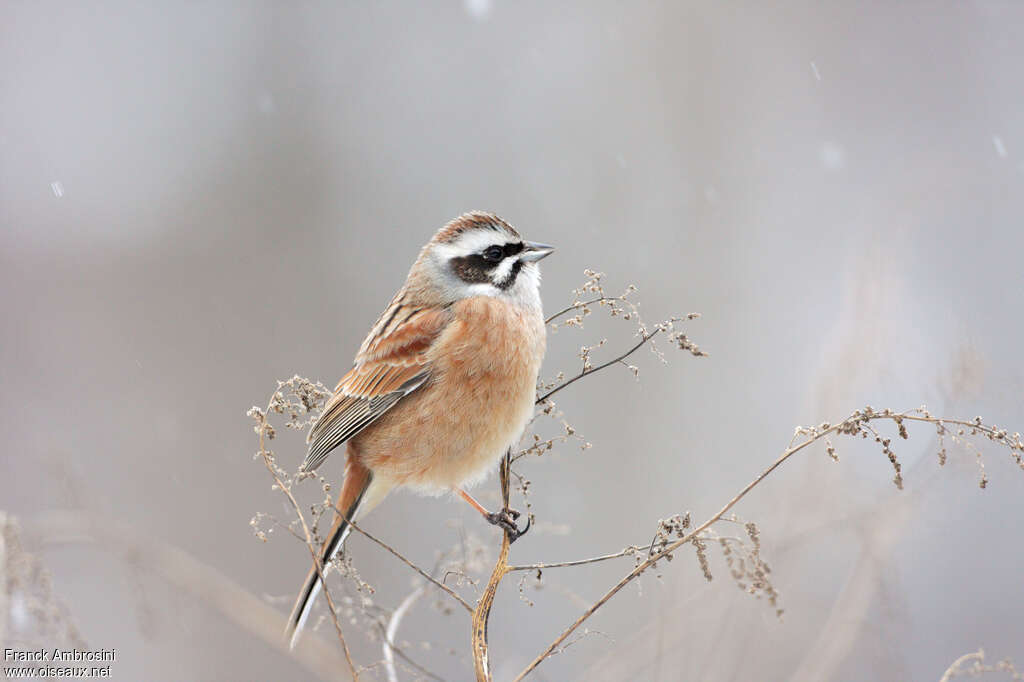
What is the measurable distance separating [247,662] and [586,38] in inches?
340

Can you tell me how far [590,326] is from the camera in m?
8.98

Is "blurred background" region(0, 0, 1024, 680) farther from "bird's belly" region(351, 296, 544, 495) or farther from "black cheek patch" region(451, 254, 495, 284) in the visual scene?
"black cheek patch" region(451, 254, 495, 284)

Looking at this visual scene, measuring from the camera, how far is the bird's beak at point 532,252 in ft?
13.5

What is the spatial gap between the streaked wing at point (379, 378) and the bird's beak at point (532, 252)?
45 centimetres

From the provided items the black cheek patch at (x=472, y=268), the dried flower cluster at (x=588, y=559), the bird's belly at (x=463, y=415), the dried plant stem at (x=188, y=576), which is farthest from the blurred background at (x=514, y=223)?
the dried plant stem at (x=188, y=576)

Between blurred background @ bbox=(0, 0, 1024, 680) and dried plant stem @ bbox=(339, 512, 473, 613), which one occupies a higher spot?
blurred background @ bbox=(0, 0, 1024, 680)

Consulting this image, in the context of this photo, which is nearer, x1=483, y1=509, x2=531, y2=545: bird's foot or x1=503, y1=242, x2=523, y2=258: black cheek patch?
x1=483, y1=509, x2=531, y2=545: bird's foot

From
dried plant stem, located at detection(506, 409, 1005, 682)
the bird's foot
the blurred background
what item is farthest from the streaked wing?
dried plant stem, located at detection(506, 409, 1005, 682)

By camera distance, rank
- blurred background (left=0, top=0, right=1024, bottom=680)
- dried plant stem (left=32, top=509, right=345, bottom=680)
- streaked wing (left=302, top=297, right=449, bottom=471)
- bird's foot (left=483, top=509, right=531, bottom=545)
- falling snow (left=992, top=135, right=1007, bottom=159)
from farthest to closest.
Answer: falling snow (left=992, top=135, right=1007, bottom=159)
blurred background (left=0, top=0, right=1024, bottom=680)
streaked wing (left=302, top=297, right=449, bottom=471)
bird's foot (left=483, top=509, right=531, bottom=545)
dried plant stem (left=32, top=509, right=345, bottom=680)

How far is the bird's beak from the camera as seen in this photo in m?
4.10

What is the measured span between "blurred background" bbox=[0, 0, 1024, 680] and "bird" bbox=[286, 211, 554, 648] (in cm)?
126

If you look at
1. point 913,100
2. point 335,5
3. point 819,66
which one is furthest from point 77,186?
point 913,100

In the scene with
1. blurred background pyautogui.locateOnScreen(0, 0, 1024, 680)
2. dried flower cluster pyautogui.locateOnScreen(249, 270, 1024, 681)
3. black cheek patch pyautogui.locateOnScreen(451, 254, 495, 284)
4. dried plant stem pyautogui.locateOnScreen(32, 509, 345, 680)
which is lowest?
dried plant stem pyautogui.locateOnScreen(32, 509, 345, 680)

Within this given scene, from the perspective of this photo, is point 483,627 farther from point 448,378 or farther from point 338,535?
point 448,378
